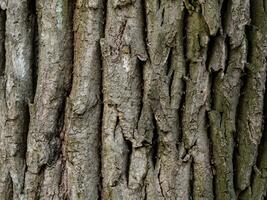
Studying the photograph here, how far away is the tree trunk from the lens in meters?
1.33

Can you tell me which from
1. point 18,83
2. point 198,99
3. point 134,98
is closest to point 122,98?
point 134,98

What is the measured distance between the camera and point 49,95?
1388 millimetres

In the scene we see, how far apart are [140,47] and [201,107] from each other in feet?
0.80

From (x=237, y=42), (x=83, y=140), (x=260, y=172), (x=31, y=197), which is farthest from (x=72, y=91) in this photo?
(x=260, y=172)

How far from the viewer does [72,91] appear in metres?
1.37

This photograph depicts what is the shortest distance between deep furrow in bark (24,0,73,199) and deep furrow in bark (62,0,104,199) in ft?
0.11

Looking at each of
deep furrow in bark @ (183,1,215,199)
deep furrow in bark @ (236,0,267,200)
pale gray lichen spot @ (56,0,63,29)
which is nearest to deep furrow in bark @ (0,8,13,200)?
pale gray lichen spot @ (56,0,63,29)

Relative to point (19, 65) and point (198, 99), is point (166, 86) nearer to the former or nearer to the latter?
point (198, 99)

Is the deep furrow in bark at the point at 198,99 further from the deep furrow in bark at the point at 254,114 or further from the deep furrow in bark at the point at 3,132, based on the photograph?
the deep furrow in bark at the point at 3,132

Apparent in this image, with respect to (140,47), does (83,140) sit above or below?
below

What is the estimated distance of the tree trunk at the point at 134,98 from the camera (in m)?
1.33

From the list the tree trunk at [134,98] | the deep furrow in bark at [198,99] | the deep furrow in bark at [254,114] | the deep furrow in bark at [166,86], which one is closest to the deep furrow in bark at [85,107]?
the tree trunk at [134,98]

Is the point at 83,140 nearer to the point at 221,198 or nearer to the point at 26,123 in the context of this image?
the point at 26,123

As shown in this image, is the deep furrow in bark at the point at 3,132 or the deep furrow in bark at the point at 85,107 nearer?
the deep furrow in bark at the point at 85,107
